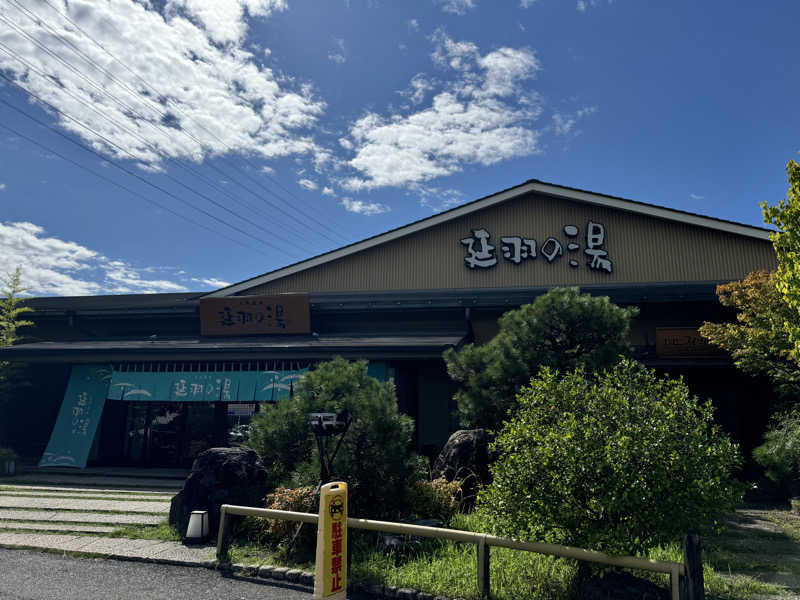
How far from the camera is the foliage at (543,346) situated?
10.8 metres

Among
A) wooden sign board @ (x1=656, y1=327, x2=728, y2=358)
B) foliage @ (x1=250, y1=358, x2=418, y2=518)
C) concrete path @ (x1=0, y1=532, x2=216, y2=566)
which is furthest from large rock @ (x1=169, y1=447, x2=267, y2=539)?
wooden sign board @ (x1=656, y1=327, x2=728, y2=358)

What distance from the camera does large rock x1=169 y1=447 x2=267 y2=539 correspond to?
872 cm

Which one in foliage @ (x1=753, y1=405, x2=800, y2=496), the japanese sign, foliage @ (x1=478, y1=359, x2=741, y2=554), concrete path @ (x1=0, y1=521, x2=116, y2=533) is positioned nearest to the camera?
foliage @ (x1=478, y1=359, x2=741, y2=554)

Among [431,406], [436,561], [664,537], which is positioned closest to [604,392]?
[664,537]

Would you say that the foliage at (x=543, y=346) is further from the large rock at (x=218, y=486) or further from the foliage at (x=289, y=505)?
the large rock at (x=218, y=486)

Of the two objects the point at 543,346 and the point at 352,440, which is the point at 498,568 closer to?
the point at 352,440

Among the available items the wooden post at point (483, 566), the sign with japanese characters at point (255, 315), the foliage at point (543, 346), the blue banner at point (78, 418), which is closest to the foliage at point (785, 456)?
the foliage at point (543, 346)

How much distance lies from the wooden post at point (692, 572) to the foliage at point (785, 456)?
8109mm

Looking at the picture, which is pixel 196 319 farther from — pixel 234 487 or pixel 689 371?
pixel 689 371

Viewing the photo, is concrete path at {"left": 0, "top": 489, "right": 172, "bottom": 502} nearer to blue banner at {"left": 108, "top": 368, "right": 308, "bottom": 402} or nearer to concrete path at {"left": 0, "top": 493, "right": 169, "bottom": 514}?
concrete path at {"left": 0, "top": 493, "right": 169, "bottom": 514}

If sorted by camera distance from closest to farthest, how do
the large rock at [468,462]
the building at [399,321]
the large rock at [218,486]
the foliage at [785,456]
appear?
the large rock at [218,486]
the large rock at [468,462]
the foliage at [785,456]
the building at [399,321]

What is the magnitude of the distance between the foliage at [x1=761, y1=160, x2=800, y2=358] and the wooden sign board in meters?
6.71

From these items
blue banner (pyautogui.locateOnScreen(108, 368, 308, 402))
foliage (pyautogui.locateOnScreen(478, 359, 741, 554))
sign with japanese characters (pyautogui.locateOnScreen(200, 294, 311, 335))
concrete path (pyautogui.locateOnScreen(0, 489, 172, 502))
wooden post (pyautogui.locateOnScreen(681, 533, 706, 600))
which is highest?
sign with japanese characters (pyautogui.locateOnScreen(200, 294, 311, 335))

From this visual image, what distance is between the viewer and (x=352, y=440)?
861 cm
